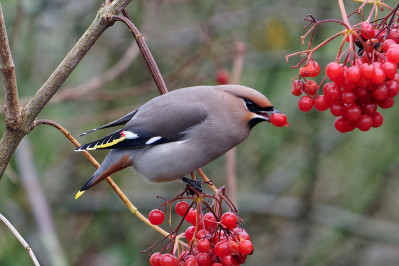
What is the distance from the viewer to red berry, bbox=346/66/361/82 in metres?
2.00

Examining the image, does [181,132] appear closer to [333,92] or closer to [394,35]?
[333,92]

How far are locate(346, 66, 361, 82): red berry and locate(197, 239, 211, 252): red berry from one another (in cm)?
74

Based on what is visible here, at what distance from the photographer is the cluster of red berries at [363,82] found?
2023 mm

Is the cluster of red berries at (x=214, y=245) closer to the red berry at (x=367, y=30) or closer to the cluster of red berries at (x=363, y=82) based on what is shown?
the cluster of red berries at (x=363, y=82)

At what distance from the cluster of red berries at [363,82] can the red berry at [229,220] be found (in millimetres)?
511

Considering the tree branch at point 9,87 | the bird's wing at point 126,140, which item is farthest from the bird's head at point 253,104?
the tree branch at point 9,87

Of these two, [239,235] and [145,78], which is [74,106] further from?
[239,235]

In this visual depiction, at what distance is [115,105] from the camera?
5.48 m

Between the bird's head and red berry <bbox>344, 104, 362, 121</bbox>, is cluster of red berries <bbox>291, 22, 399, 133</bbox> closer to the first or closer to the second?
red berry <bbox>344, 104, 362, 121</bbox>

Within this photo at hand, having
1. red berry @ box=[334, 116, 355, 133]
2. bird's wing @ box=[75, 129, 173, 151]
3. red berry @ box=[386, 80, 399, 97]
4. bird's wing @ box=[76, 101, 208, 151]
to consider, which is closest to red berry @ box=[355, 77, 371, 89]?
red berry @ box=[386, 80, 399, 97]

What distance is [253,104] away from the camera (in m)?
2.69

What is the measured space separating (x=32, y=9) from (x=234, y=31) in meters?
2.15

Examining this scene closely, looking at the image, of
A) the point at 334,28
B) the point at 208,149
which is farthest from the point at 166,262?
the point at 334,28

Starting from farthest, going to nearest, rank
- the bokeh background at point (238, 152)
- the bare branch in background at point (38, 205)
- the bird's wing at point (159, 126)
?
1. the bokeh background at point (238, 152)
2. the bare branch in background at point (38, 205)
3. the bird's wing at point (159, 126)
